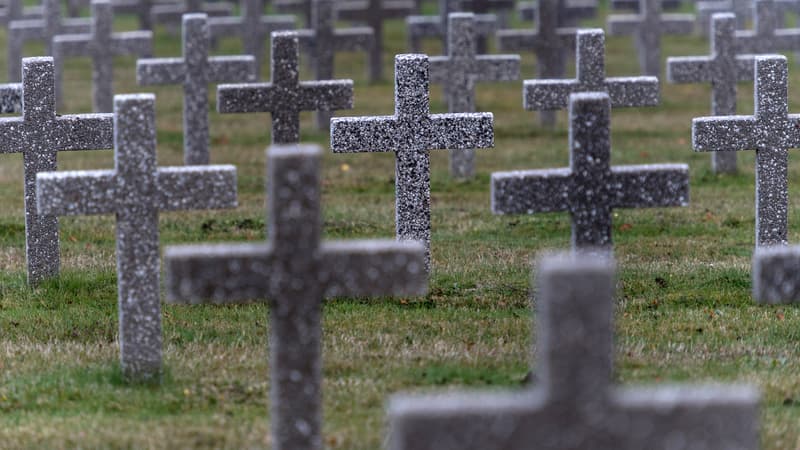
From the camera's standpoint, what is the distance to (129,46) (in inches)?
688

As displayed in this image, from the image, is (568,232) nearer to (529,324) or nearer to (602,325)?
(529,324)

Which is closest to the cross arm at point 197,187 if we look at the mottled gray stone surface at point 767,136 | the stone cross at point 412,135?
the stone cross at point 412,135

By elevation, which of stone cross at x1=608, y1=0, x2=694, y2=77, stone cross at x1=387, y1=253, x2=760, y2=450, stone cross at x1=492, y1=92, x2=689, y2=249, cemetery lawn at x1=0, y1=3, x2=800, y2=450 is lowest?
cemetery lawn at x1=0, y1=3, x2=800, y2=450

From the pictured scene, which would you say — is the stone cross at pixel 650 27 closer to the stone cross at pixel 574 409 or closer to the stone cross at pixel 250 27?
the stone cross at pixel 250 27

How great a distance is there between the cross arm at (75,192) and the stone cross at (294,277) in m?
1.27

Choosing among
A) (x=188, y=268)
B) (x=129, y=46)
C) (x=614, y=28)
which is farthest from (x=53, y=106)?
(x=614, y=28)

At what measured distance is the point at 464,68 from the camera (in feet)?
45.8

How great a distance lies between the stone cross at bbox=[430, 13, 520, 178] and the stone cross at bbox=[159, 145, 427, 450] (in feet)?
28.6

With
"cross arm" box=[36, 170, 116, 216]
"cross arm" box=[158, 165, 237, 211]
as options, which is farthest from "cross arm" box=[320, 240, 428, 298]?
"cross arm" box=[36, 170, 116, 216]

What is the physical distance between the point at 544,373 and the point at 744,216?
765cm

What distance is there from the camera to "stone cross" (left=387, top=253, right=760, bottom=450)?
4.13m

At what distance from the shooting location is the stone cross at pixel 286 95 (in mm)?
10516

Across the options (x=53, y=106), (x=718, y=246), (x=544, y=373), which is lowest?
(x=718, y=246)

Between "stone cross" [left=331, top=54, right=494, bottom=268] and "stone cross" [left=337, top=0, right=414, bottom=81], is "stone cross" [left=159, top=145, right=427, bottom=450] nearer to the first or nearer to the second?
"stone cross" [left=331, top=54, right=494, bottom=268]
